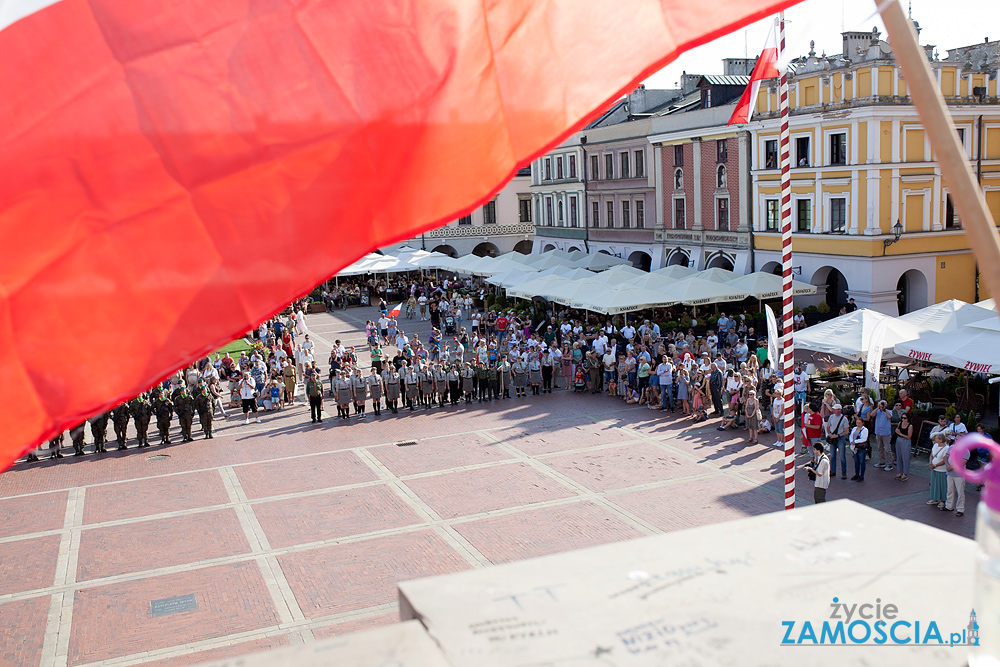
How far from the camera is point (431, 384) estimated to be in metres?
25.3

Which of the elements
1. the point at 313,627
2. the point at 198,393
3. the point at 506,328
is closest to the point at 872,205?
the point at 506,328

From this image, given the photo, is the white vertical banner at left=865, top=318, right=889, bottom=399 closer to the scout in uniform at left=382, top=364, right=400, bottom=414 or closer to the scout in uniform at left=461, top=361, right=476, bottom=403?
the scout in uniform at left=461, top=361, right=476, bottom=403

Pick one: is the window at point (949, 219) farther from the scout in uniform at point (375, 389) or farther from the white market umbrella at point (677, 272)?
the scout in uniform at point (375, 389)

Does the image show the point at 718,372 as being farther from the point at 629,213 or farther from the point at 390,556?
the point at 629,213

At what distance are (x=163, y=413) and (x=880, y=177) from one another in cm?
2753

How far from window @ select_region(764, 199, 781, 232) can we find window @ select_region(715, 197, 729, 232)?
9.63ft

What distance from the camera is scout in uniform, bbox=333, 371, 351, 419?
2408 centimetres

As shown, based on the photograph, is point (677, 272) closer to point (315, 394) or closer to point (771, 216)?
point (771, 216)

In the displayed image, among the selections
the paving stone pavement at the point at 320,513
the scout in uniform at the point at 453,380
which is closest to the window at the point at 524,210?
the scout in uniform at the point at 453,380

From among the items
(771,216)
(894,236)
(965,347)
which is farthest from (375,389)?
(771,216)

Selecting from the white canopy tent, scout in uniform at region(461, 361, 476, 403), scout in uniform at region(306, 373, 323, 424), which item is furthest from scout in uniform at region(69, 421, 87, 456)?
the white canopy tent

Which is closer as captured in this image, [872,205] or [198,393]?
[198,393]

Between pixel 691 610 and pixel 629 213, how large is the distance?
165 feet

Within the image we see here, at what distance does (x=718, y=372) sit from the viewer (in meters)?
22.1
